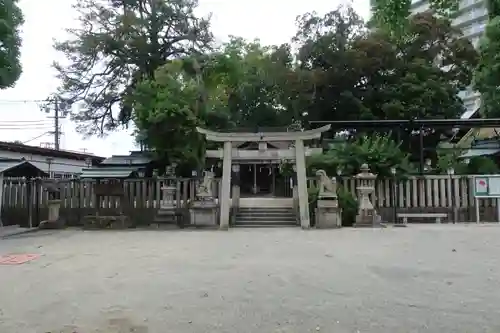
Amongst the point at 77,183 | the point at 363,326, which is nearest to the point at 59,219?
the point at 77,183

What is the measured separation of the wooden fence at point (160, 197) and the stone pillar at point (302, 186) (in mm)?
1397

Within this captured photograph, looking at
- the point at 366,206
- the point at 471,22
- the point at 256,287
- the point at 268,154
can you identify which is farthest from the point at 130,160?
the point at 471,22

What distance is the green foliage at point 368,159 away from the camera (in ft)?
57.6

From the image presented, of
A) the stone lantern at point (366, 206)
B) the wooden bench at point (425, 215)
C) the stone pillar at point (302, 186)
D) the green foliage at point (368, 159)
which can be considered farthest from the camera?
the green foliage at point (368, 159)

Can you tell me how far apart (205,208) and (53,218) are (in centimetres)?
562

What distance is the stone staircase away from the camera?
1673 centimetres

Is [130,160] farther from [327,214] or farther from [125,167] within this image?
[327,214]

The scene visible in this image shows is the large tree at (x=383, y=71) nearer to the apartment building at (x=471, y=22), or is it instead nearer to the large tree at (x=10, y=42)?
the apartment building at (x=471, y=22)

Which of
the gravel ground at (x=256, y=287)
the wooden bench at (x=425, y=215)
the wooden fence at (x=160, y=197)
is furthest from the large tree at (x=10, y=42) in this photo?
the wooden bench at (x=425, y=215)

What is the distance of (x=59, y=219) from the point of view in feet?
55.2

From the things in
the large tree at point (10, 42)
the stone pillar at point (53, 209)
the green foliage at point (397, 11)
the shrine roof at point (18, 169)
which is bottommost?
the stone pillar at point (53, 209)

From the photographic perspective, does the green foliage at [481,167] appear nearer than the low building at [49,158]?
Yes

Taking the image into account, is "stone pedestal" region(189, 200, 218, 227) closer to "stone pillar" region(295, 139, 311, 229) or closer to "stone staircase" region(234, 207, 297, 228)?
"stone staircase" region(234, 207, 297, 228)

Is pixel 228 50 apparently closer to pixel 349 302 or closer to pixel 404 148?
pixel 404 148
